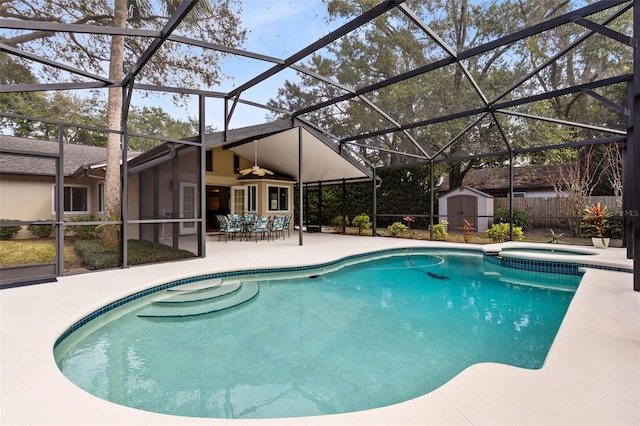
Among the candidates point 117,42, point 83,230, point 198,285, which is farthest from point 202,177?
point 83,230

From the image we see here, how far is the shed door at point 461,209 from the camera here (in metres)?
14.1

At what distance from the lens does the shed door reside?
46.2 feet

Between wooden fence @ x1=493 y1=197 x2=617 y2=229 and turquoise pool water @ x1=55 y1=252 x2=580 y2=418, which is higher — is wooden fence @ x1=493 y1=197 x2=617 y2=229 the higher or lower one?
the higher one

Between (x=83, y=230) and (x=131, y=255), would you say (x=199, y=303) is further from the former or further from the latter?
(x=83, y=230)

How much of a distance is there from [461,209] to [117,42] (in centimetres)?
1434

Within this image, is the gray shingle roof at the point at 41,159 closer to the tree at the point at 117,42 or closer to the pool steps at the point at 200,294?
the tree at the point at 117,42

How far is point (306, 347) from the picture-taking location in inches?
129

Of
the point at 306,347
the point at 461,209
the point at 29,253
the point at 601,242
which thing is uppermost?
the point at 461,209

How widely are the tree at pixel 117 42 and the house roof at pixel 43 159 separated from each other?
2.00m

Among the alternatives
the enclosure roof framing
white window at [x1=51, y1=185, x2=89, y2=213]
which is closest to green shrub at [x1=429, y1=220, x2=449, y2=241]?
the enclosure roof framing

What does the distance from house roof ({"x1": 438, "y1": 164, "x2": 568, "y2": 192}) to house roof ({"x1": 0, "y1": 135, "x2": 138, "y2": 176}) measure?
57.5 ft

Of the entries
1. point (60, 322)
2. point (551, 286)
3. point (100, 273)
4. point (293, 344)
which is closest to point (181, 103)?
point (100, 273)

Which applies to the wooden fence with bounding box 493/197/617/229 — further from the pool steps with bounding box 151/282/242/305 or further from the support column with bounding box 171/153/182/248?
the support column with bounding box 171/153/182/248

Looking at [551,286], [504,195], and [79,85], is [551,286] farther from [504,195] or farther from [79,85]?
[504,195]
